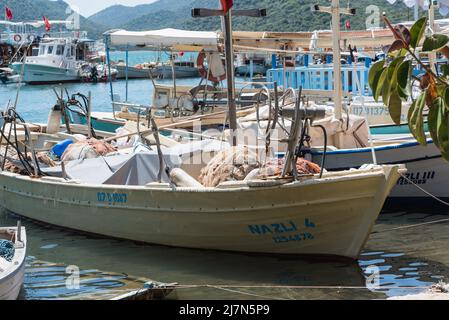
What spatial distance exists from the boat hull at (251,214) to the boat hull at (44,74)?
52.5 m

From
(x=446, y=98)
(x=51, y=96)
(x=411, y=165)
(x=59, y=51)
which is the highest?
(x=446, y=98)

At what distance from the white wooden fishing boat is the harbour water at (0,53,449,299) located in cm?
76

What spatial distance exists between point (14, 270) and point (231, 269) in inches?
123

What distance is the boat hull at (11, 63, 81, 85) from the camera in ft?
207

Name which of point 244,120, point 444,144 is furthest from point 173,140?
point 444,144

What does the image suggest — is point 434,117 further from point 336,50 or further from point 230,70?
point 336,50

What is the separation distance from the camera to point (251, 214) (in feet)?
34.8

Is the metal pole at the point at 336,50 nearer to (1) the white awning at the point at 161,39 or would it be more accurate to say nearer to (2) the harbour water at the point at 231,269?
(2) the harbour water at the point at 231,269

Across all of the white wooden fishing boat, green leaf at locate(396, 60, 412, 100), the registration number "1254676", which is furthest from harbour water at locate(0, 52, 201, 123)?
green leaf at locate(396, 60, 412, 100)

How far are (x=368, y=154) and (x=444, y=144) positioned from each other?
761 cm

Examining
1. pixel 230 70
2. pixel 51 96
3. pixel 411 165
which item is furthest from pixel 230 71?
pixel 51 96

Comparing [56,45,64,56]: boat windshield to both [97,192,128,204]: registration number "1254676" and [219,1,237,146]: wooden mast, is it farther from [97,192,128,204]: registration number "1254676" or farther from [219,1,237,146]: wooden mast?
[219,1,237,146]: wooden mast

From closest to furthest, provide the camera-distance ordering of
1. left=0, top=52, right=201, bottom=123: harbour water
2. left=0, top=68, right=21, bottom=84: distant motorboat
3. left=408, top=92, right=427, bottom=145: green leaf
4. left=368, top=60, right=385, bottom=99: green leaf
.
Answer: left=408, top=92, right=427, bottom=145: green leaf
left=368, top=60, right=385, bottom=99: green leaf
left=0, top=52, right=201, bottom=123: harbour water
left=0, top=68, right=21, bottom=84: distant motorboat

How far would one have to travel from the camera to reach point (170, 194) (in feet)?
36.4
